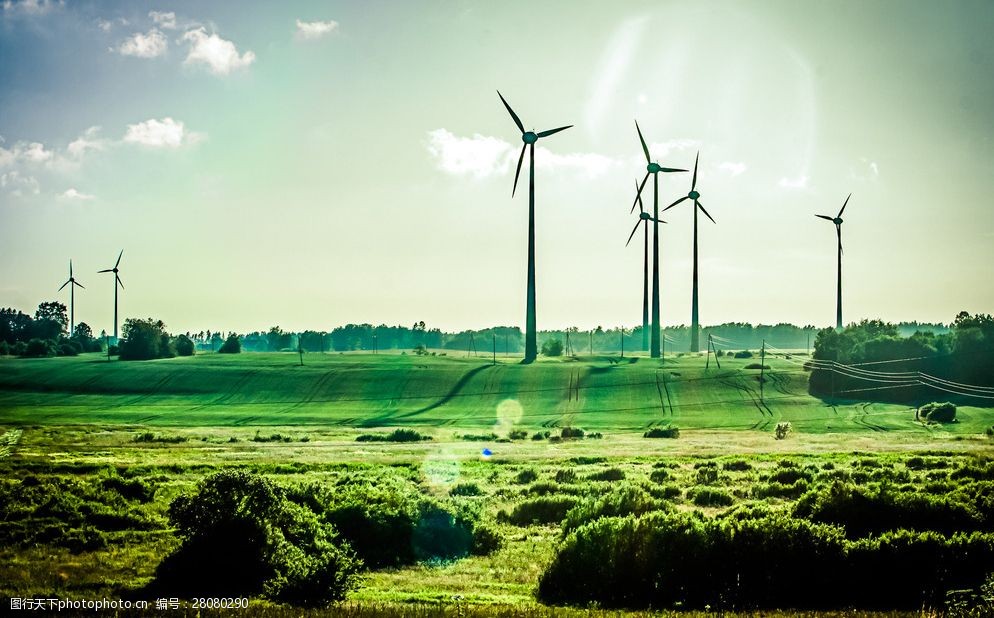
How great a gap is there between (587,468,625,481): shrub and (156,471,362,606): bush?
83.2 feet

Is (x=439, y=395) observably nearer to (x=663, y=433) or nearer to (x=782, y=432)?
(x=663, y=433)

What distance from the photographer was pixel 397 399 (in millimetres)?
145375

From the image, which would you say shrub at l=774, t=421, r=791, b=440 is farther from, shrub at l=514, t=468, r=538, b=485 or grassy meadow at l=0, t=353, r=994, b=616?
shrub at l=514, t=468, r=538, b=485

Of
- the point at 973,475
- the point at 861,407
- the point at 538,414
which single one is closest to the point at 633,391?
the point at 538,414

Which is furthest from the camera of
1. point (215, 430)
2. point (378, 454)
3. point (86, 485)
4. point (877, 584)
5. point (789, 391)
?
point (789, 391)

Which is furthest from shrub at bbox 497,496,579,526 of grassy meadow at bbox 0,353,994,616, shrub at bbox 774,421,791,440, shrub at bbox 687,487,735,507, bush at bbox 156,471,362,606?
shrub at bbox 774,421,791,440

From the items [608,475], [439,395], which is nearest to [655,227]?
[439,395]

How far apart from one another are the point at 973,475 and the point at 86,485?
136ft

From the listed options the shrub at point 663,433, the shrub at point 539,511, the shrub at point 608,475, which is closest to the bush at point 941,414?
the shrub at point 663,433

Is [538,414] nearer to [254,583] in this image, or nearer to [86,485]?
[86,485]

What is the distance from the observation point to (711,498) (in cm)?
3888

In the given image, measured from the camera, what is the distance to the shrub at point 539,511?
3528cm

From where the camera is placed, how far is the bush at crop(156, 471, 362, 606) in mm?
21266

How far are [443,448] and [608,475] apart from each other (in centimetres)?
3195
